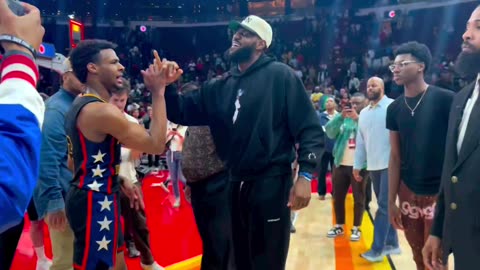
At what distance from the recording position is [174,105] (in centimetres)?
305

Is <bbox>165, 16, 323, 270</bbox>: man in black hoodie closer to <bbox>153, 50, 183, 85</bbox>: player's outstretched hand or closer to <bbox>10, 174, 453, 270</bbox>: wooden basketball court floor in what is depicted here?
<bbox>153, 50, 183, 85</bbox>: player's outstretched hand

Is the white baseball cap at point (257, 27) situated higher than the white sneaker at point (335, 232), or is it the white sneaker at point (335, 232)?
the white baseball cap at point (257, 27)

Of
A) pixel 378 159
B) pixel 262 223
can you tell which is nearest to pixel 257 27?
pixel 262 223

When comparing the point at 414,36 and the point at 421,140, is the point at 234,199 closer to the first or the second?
the point at 421,140

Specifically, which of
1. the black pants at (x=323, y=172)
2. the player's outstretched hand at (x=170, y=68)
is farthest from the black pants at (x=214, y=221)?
the black pants at (x=323, y=172)

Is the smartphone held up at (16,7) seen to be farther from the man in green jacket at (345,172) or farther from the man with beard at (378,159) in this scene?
the man in green jacket at (345,172)

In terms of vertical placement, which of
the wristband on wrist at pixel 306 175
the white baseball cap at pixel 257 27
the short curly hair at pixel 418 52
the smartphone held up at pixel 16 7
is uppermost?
the smartphone held up at pixel 16 7

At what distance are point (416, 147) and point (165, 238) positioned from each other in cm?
359

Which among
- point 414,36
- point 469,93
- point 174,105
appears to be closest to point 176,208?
point 174,105

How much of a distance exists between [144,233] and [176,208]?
3.00 metres

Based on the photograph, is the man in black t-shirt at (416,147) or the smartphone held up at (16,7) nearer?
the smartphone held up at (16,7)

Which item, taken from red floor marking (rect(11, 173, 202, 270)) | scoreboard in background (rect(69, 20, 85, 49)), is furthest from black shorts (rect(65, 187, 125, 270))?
scoreboard in background (rect(69, 20, 85, 49))

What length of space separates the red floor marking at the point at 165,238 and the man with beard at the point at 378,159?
201 cm

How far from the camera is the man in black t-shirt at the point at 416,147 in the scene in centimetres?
321
